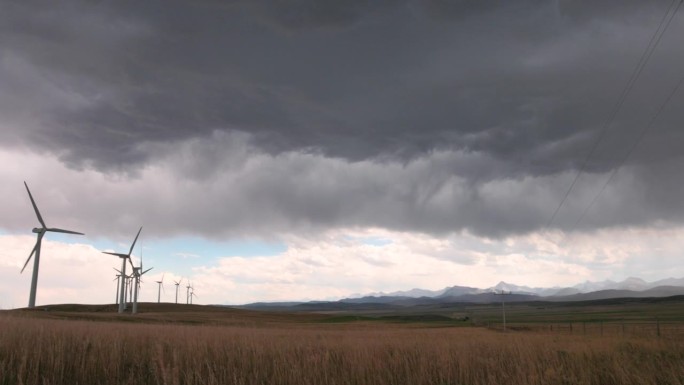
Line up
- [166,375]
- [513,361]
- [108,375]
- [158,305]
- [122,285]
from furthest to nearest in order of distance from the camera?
[158,305] → [122,285] → [513,361] → [108,375] → [166,375]

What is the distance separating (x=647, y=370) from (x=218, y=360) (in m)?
10.2

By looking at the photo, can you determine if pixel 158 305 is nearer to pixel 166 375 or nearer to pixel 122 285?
pixel 122 285

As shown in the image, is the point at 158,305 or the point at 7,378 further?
the point at 158,305

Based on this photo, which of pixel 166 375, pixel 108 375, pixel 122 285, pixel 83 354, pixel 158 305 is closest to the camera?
pixel 166 375

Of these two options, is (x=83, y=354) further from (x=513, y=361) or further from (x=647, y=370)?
(x=647, y=370)

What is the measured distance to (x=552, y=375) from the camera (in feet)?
34.7

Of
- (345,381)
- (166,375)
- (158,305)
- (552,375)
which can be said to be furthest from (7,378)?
(158,305)

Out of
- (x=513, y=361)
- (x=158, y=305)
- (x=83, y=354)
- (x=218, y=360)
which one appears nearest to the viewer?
(x=83, y=354)

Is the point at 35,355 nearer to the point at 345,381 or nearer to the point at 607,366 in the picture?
the point at 345,381

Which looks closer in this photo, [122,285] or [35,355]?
[35,355]

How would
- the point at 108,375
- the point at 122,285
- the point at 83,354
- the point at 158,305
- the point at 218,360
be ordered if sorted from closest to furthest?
the point at 108,375, the point at 83,354, the point at 218,360, the point at 122,285, the point at 158,305

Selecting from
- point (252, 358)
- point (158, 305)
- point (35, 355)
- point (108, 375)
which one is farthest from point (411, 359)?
point (158, 305)

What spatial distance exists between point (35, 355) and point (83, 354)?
0.94 metres

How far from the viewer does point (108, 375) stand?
10.5 meters
